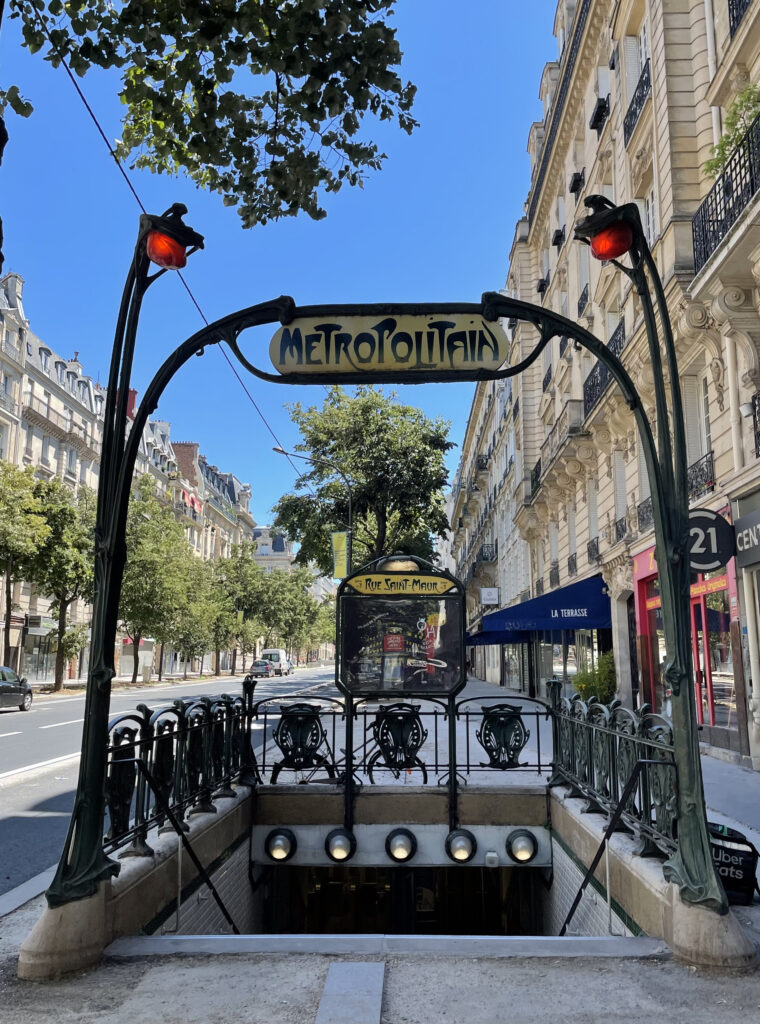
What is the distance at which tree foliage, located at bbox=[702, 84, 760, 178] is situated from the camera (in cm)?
998

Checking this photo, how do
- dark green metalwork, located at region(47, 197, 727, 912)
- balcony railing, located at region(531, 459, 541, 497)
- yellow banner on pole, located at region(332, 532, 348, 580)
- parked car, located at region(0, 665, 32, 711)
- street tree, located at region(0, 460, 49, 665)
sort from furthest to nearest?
balcony railing, located at region(531, 459, 541, 497)
street tree, located at region(0, 460, 49, 665)
parked car, located at region(0, 665, 32, 711)
yellow banner on pole, located at region(332, 532, 348, 580)
dark green metalwork, located at region(47, 197, 727, 912)

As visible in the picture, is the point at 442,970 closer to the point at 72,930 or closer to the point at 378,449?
the point at 72,930

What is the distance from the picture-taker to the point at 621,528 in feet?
63.6

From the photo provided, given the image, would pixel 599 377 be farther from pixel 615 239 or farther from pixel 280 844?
pixel 615 239

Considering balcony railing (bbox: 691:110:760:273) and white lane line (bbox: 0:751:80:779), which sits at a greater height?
balcony railing (bbox: 691:110:760:273)

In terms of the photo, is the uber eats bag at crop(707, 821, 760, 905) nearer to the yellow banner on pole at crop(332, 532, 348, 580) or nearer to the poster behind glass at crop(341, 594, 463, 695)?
the poster behind glass at crop(341, 594, 463, 695)

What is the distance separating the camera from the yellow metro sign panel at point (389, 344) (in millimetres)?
5164

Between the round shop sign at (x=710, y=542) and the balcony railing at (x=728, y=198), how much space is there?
167 inches

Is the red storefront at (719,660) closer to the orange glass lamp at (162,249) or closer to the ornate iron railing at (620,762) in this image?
the ornate iron railing at (620,762)

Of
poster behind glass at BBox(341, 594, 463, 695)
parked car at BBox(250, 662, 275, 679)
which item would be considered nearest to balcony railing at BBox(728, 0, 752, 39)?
poster behind glass at BBox(341, 594, 463, 695)

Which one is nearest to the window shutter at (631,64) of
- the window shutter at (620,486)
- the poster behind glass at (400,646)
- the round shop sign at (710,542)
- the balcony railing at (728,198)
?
the balcony railing at (728,198)

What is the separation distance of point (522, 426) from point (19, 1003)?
30.4 metres

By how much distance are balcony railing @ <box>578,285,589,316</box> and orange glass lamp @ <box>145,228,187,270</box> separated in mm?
19911

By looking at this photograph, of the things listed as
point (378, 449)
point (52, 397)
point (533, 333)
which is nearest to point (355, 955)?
point (378, 449)
